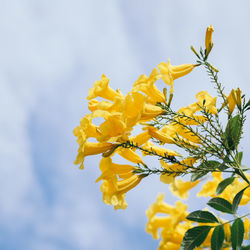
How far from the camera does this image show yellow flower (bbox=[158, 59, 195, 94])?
8.98 feet

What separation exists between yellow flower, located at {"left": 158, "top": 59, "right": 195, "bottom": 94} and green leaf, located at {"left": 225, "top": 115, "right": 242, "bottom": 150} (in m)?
0.58

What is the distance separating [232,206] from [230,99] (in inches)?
37.4

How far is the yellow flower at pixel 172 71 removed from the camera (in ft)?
8.98

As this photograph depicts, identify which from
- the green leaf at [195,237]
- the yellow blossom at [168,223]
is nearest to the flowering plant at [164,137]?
the green leaf at [195,237]

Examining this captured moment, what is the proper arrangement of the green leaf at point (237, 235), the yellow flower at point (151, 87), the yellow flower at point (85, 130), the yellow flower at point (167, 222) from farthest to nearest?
the yellow flower at point (167, 222) → the green leaf at point (237, 235) → the yellow flower at point (151, 87) → the yellow flower at point (85, 130)

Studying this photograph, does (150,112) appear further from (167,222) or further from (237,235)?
(167,222)

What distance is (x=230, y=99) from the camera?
8.98ft

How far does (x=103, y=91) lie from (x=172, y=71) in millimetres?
688

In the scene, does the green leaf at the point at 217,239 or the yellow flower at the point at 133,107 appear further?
the green leaf at the point at 217,239

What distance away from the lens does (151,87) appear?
2.56 meters

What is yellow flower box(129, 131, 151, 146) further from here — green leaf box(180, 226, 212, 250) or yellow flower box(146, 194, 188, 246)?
yellow flower box(146, 194, 188, 246)

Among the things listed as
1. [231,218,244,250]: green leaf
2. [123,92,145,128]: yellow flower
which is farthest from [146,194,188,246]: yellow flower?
[123,92,145,128]: yellow flower

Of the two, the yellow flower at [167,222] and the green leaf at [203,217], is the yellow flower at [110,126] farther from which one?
the yellow flower at [167,222]

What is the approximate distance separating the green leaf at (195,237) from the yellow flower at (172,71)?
1.26 meters
